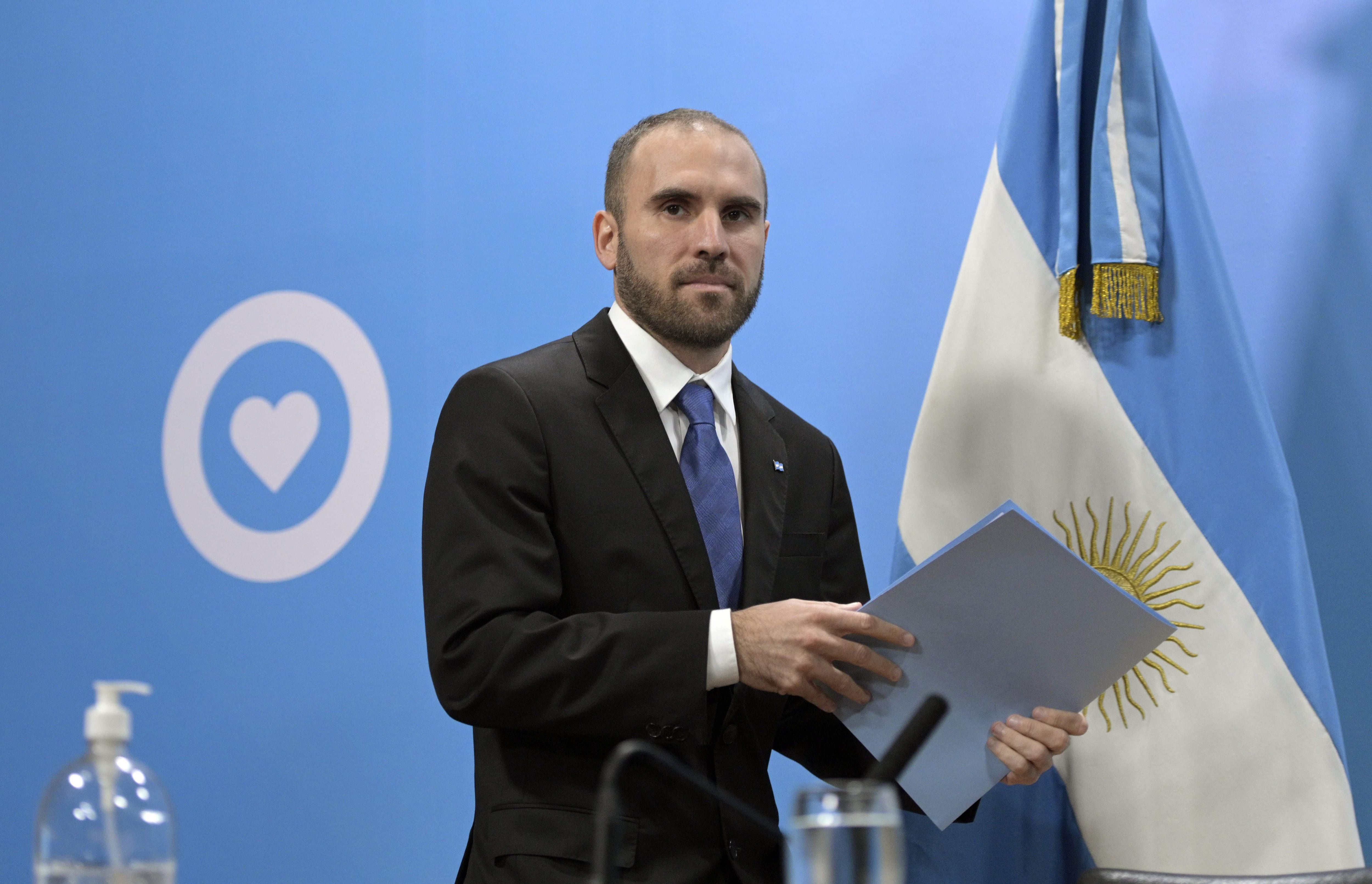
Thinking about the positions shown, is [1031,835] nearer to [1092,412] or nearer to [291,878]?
[1092,412]

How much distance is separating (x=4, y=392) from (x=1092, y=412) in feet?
8.26

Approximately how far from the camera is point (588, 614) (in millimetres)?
1588

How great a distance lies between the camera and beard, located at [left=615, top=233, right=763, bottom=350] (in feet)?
6.21

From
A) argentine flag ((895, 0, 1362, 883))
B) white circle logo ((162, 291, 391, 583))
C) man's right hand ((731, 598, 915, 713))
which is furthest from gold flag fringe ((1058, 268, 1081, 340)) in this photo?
white circle logo ((162, 291, 391, 583))

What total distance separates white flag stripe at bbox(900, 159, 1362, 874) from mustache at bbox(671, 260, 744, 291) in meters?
0.49

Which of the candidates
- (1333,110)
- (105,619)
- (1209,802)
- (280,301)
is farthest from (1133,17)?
(105,619)

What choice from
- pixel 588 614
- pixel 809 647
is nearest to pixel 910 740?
pixel 809 647

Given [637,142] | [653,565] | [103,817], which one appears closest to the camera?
[103,817]

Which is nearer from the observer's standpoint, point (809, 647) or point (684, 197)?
point (809, 647)

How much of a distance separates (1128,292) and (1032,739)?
811 millimetres

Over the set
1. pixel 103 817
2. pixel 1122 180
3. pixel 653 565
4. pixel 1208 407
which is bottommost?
pixel 103 817

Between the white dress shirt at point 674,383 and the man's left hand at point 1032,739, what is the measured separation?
0.38m

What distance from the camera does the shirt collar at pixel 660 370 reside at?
188 cm

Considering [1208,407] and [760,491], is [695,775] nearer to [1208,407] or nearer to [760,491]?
[760,491]
